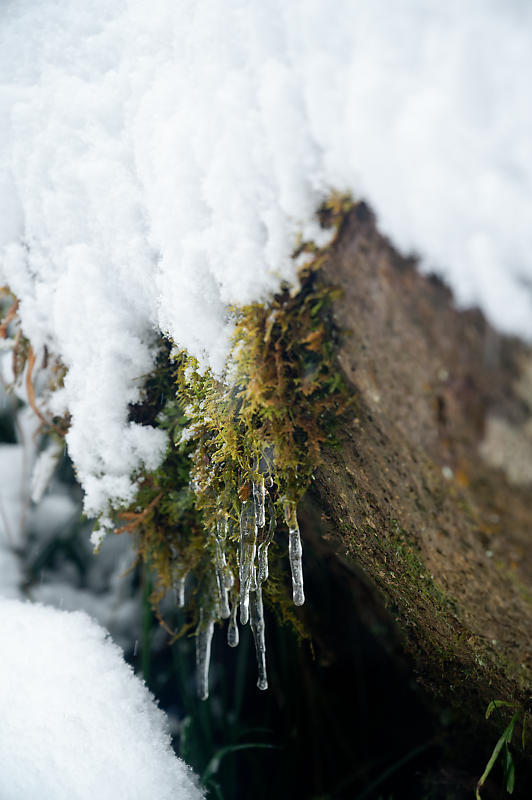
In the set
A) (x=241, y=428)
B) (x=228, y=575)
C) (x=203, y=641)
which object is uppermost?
(x=241, y=428)

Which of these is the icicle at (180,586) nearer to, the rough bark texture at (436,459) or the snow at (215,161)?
the snow at (215,161)

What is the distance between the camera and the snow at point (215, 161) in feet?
1.17

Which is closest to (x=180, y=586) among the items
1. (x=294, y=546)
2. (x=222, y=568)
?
(x=222, y=568)

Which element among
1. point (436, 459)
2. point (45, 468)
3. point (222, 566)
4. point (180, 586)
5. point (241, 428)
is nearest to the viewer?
point (436, 459)

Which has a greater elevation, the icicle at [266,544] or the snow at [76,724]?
the icicle at [266,544]

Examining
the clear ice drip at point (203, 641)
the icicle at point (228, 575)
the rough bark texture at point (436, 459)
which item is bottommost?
the clear ice drip at point (203, 641)

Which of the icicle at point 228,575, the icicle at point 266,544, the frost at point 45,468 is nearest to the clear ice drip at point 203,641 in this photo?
the icicle at point 228,575

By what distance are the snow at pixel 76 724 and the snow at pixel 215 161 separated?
0.23m

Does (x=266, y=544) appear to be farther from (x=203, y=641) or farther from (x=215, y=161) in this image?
(x=215, y=161)

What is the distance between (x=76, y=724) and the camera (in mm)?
683

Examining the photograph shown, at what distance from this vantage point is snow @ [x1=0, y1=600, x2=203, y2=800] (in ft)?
2.10

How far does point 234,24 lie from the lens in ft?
1.65

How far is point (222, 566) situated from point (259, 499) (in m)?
0.15

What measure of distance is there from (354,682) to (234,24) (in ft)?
4.47
